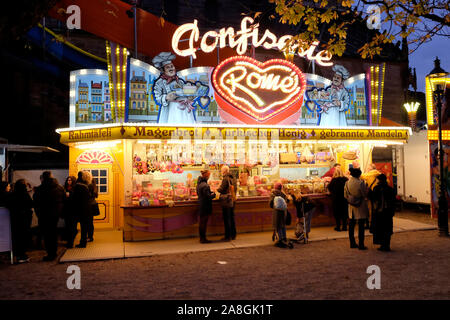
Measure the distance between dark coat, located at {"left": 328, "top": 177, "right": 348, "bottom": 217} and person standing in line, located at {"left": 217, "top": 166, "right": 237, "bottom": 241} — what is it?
3.20 metres

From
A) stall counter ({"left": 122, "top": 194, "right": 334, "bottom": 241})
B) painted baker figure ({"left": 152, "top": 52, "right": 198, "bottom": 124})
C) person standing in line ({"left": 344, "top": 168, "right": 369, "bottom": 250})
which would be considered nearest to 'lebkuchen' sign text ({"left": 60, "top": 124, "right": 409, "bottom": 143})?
painted baker figure ({"left": 152, "top": 52, "right": 198, "bottom": 124})

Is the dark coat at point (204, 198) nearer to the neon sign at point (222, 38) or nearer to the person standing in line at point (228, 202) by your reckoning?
the person standing in line at point (228, 202)

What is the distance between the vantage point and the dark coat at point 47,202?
7762 mm

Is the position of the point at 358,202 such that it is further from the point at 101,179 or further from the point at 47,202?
the point at 101,179

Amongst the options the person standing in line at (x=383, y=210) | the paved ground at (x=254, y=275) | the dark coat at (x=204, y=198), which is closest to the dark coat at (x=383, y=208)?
the person standing in line at (x=383, y=210)

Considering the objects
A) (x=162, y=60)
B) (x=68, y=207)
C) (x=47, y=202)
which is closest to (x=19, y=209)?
(x=47, y=202)

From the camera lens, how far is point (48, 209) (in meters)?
7.77

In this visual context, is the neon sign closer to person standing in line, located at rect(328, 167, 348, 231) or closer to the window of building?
person standing in line, located at rect(328, 167, 348, 231)

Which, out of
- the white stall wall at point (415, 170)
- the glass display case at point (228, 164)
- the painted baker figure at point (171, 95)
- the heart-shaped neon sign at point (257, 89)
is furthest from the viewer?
the white stall wall at point (415, 170)

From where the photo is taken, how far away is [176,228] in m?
9.91

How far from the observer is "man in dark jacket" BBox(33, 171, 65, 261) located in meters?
7.77

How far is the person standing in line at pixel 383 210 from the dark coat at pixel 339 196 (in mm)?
2119

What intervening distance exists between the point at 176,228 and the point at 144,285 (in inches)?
155

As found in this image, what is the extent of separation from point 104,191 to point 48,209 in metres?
4.07
